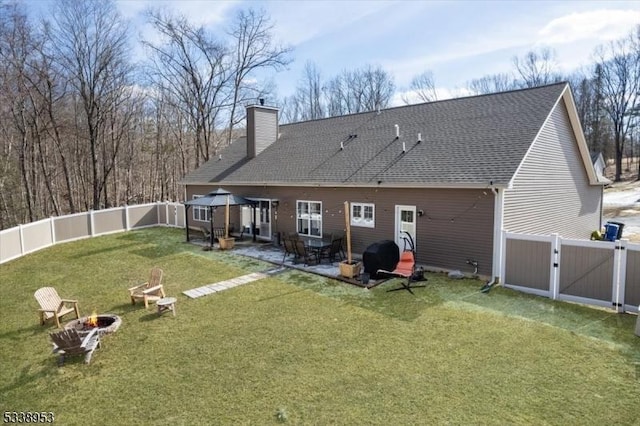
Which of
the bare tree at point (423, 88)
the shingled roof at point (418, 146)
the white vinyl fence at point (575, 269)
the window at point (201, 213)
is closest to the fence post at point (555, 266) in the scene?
the white vinyl fence at point (575, 269)

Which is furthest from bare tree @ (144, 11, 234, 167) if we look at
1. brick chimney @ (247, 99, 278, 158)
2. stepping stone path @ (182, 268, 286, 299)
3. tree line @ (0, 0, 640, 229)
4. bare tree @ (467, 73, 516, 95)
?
bare tree @ (467, 73, 516, 95)

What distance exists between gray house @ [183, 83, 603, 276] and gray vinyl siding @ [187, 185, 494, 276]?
0.03 meters

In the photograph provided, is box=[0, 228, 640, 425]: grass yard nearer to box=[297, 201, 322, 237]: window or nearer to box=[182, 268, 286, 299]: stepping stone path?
box=[182, 268, 286, 299]: stepping stone path

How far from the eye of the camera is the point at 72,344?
19.9 feet

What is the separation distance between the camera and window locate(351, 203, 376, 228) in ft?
41.6

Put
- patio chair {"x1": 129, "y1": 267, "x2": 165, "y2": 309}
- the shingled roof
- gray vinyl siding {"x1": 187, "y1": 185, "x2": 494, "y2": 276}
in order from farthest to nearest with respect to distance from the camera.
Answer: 1. the shingled roof
2. gray vinyl siding {"x1": 187, "y1": 185, "x2": 494, "y2": 276}
3. patio chair {"x1": 129, "y1": 267, "x2": 165, "y2": 309}

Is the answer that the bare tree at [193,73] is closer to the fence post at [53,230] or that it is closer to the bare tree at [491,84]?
the fence post at [53,230]

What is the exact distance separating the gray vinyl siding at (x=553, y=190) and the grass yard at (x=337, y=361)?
2.89 meters

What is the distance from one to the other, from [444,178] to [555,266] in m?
3.49

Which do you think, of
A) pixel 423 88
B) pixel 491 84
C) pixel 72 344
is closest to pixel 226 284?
pixel 72 344

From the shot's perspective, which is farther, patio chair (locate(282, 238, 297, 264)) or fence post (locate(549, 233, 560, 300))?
patio chair (locate(282, 238, 297, 264))

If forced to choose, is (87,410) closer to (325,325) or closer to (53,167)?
(325,325)

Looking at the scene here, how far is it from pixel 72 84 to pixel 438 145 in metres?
22.8

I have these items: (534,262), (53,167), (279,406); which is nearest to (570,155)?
(534,262)
